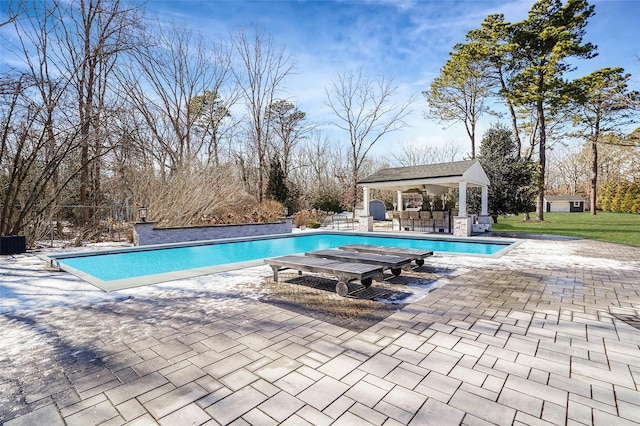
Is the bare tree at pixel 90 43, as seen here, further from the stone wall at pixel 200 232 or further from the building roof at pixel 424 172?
the building roof at pixel 424 172

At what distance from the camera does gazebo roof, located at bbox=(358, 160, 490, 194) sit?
1349 centimetres

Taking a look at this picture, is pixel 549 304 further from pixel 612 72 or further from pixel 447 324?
pixel 612 72

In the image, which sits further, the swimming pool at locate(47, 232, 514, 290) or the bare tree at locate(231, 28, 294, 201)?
the bare tree at locate(231, 28, 294, 201)

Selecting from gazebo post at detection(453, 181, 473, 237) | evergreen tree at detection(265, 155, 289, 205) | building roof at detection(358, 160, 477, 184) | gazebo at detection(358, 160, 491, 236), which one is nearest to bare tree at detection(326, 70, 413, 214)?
evergreen tree at detection(265, 155, 289, 205)

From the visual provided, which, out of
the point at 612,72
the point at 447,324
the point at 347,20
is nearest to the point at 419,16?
the point at 347,20

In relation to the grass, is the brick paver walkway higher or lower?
lower

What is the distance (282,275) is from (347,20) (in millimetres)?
10250

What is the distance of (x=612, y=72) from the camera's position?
719 inches

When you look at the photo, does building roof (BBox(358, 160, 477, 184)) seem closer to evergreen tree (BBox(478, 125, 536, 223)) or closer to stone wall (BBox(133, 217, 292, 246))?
evergreen tree (BBox(478, 125, 536, 223))

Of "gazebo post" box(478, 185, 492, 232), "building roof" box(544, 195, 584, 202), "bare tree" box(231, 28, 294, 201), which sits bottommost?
"gazebo post" box(478, 185, 492, 232)

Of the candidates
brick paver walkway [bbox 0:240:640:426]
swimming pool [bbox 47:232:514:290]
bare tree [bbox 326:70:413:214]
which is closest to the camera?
brick paver walkway [bbox 0:240:640:426]

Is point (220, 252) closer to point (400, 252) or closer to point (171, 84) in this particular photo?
point (400, 252)

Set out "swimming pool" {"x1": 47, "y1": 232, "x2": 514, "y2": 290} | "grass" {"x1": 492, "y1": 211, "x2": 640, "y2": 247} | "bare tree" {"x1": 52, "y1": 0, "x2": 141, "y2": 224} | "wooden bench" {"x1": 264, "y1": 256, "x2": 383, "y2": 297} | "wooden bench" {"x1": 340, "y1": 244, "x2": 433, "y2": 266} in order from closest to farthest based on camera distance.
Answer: "wooden bench" {"x1": 264, "y1": 256, "x2": 383, "y2": 297} → "wooden bench" {"x1": 340, "y1": 244, "x2": 433, "y2": 266} → "swimming pool" {"x1": 47, "y1": 232, "x2": 514, "y2": 290} → "bare tree" {"x1": 52, "y1": 0, "x2": 141, "y2": 224} → "grass" {"x1": 492, "y1": 211, "x2": 640, "y2": 247}

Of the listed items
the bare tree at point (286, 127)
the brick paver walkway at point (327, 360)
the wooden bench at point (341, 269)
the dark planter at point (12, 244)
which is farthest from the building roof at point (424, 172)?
the dark planter at point (12, 244)
